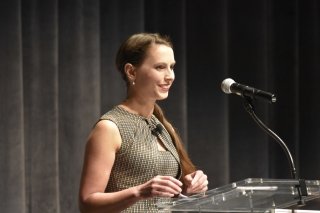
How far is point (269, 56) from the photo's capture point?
391 cm

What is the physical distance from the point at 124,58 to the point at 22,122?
0.83 meters

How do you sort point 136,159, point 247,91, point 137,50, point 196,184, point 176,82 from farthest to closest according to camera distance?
point 176,82, point 137,50, point 136,159, point 196,184, point 247,91

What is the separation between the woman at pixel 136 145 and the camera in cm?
220

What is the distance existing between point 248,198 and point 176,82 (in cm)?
189

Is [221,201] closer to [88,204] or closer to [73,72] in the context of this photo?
[88,204]

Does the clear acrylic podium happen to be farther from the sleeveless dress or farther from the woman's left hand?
the sleeveless dress

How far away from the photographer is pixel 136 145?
7.60 ft

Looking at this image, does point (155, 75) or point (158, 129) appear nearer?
point (155, 75)

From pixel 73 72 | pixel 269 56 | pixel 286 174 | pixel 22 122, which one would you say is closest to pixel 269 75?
pixel 269 56

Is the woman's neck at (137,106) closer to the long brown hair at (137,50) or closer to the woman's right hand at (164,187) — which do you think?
the long brown hair at (137,50)

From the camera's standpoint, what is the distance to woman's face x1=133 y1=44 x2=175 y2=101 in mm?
2361

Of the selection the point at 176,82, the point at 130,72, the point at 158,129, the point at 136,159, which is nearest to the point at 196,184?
the point at 136,159

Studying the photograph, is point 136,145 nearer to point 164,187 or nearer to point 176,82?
point 164,187

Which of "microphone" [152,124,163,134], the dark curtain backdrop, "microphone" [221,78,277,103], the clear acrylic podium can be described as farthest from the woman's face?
the dark curtain backdrop
